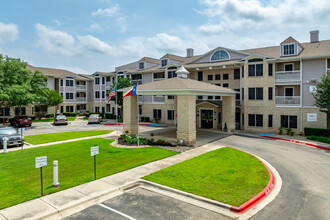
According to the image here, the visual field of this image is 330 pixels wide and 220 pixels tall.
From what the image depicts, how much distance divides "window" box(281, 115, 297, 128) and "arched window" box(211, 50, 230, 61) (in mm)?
10661

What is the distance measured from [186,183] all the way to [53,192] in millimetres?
5719

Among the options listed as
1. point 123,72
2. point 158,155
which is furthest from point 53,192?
point 123,72

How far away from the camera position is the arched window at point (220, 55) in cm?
3194

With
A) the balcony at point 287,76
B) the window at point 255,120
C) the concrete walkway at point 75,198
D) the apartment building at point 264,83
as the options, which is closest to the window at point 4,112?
the apartment building at point 264,83

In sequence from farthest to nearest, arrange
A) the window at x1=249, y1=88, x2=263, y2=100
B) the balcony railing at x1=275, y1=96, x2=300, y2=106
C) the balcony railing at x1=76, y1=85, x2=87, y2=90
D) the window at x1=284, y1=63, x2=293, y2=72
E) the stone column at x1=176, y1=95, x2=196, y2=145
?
the balcony railing at x1=76, y1=85, x2=87, y2=90, the window at x1=249, y1=88, x2=263, y2=100, the window at x1=284, y1=63, x2=293, y2=72, the balcony railing at x1=275, y1=96, x2=300, y2=106, the stone column at x1=176, y1=95, x2=196, y2=145

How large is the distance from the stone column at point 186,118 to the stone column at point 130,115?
617 cm

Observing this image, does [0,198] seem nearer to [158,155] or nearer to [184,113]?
[158,155]

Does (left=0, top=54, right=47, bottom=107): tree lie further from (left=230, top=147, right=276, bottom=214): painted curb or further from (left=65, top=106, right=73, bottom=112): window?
(left=230, top=147, right=276, bottom=214): painted curb

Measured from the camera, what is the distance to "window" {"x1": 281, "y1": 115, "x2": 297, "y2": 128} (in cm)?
2566

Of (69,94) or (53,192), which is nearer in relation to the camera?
(53,192)

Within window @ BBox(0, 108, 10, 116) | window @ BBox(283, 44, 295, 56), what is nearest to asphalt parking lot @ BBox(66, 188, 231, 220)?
window @ BBox(283, 44, 295, 56)

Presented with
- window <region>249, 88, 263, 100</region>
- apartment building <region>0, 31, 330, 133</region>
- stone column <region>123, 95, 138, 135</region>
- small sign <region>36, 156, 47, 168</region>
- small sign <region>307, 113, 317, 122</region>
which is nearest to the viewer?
small sign <region>36, 156, 47, 168</region>

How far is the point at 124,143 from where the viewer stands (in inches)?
815

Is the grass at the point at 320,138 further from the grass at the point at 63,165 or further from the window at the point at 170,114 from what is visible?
the window at the point at 170,114
